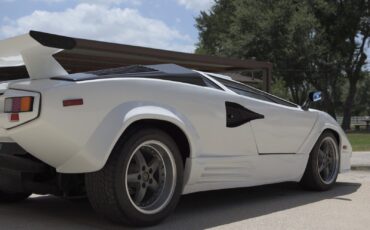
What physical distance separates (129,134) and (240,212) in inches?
64.3

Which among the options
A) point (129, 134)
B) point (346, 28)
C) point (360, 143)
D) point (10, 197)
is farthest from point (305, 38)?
point (129, 134)

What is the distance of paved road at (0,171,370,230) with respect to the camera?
195 inches

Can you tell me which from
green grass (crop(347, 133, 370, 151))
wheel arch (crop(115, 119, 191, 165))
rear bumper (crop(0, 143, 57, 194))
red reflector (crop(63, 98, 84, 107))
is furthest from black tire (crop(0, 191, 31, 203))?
green grass (crop(347, 133, 370, 151))

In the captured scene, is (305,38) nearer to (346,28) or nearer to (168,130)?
(346,28)

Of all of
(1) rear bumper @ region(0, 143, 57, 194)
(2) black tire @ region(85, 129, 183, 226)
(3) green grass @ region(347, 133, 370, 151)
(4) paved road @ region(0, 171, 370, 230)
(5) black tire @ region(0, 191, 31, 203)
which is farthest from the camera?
(3) green grass @ region(347, 133, 370, 151)

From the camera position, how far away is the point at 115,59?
761 cm

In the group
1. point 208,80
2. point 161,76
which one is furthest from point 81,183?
point 208,80

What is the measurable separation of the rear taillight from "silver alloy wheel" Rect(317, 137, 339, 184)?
4131 millimetres

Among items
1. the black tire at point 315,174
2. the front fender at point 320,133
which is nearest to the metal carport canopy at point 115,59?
the front fender at point 320,133

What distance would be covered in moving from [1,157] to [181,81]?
178 centimetres

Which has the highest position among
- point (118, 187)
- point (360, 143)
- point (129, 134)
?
point (129, 134)

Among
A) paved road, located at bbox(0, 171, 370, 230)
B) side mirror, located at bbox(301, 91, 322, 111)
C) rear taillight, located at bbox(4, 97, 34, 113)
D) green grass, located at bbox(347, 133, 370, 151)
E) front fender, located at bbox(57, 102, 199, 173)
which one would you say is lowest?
paved road, located at bbox(0, 171, 370, 230)

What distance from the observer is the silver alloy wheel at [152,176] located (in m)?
4.86

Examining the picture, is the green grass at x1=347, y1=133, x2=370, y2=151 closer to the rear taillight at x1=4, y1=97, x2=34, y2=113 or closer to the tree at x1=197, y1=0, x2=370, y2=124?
the rear taillight at x1=4, y1=97, x2=34, y2=113
